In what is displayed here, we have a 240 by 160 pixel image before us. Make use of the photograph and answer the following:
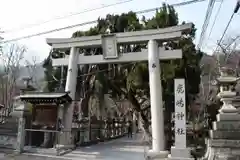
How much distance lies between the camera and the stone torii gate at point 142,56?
12.4 metres

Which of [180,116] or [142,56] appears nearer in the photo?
[180,116]

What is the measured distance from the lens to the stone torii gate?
1238 cm

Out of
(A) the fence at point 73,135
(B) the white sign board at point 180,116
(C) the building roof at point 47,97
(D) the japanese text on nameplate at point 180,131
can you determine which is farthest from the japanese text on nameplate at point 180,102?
(A) the fence at point 73,135

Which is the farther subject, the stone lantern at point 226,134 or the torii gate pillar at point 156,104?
the torii gate pillar at point 156,104

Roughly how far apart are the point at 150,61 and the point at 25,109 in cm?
660

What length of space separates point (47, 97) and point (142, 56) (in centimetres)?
521

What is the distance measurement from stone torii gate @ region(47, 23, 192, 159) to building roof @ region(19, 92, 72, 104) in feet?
2.55

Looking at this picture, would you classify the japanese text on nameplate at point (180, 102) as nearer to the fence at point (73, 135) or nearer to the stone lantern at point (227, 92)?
the stone lantern at point (227, 92)

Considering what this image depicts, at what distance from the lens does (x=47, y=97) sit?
13234mm

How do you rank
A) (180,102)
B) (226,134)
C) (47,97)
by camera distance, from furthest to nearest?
(47,97) → (180,102) → (226,134)

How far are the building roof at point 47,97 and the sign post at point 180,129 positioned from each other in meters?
5.49

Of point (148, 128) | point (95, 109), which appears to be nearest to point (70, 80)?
point (148, 128)

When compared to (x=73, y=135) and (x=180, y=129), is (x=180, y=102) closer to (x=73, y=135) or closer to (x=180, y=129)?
(x=180, y=129)

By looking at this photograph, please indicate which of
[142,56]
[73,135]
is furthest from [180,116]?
[73,135]
